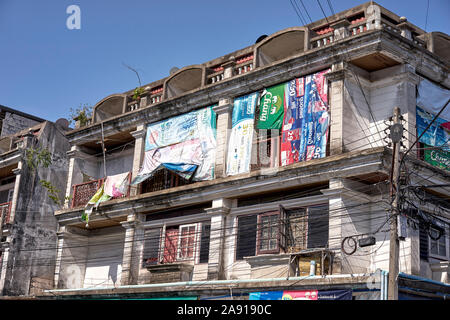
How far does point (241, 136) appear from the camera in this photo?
763 inches

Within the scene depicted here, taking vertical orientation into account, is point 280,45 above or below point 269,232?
above

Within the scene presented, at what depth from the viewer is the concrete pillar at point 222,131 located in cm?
1962

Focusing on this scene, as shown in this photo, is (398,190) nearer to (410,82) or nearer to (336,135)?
(336,135)

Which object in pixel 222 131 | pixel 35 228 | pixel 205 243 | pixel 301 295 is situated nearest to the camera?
pixel 301 295

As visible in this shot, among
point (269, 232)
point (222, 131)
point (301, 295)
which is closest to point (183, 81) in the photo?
point (222, 131)

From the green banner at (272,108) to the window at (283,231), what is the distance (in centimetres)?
263

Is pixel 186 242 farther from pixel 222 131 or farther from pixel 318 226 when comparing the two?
pixel 318 226

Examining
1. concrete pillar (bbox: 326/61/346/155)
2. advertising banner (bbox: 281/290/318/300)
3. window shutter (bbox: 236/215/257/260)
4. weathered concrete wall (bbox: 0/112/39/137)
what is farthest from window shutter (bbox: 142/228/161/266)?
weathered concrete wall (bbox: 0/112/39/137)

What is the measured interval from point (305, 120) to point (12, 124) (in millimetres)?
19723

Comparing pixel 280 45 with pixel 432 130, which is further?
pixel 280 45

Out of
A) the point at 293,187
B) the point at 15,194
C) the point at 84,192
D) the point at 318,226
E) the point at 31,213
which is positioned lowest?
the point at 318,226

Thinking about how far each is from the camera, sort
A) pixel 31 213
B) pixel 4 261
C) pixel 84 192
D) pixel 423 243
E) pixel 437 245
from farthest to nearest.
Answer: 1. pixel 31 213
2. pixel 4 261
3. pixel 84 192
4. pixel 437 245
5. pixel 423 243

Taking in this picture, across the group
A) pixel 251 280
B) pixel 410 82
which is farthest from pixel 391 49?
pixel 251 280

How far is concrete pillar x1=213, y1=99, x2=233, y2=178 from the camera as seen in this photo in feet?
64.4
